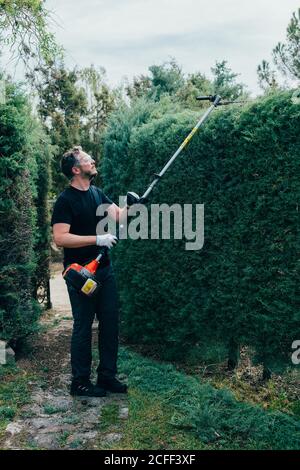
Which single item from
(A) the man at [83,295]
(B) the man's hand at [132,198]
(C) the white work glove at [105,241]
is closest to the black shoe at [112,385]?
(A) the man at [83,295]

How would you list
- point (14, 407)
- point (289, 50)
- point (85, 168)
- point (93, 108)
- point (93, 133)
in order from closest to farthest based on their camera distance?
point (14, 407) → point (85, 168) → point (289, 50) → point (93, 133) → point (93, 108)

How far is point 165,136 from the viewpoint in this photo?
5.58 m

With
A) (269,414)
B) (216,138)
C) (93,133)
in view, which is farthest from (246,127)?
(93,133)

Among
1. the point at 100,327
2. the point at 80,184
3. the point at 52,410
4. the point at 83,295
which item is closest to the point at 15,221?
the point at 80,184

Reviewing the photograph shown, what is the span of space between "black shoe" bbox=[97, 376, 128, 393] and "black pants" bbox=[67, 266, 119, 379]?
1.8 inches

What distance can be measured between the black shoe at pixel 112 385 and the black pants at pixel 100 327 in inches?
1.8

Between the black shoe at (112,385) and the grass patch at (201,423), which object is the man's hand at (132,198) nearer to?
the black shoe at (112,385)

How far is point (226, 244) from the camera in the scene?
4.84 metres

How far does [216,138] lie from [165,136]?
90 cm

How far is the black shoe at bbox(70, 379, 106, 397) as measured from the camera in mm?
4625

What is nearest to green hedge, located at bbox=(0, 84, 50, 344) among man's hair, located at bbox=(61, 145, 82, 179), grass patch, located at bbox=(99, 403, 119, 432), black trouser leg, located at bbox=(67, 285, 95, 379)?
man's hair, located at bbox=(61, 145, 82, 179)

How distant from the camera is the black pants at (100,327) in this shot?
462 centimetres

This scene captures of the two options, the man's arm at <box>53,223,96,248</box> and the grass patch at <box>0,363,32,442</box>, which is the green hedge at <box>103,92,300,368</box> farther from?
the grass patch at <box>0,363,32,442</box>
